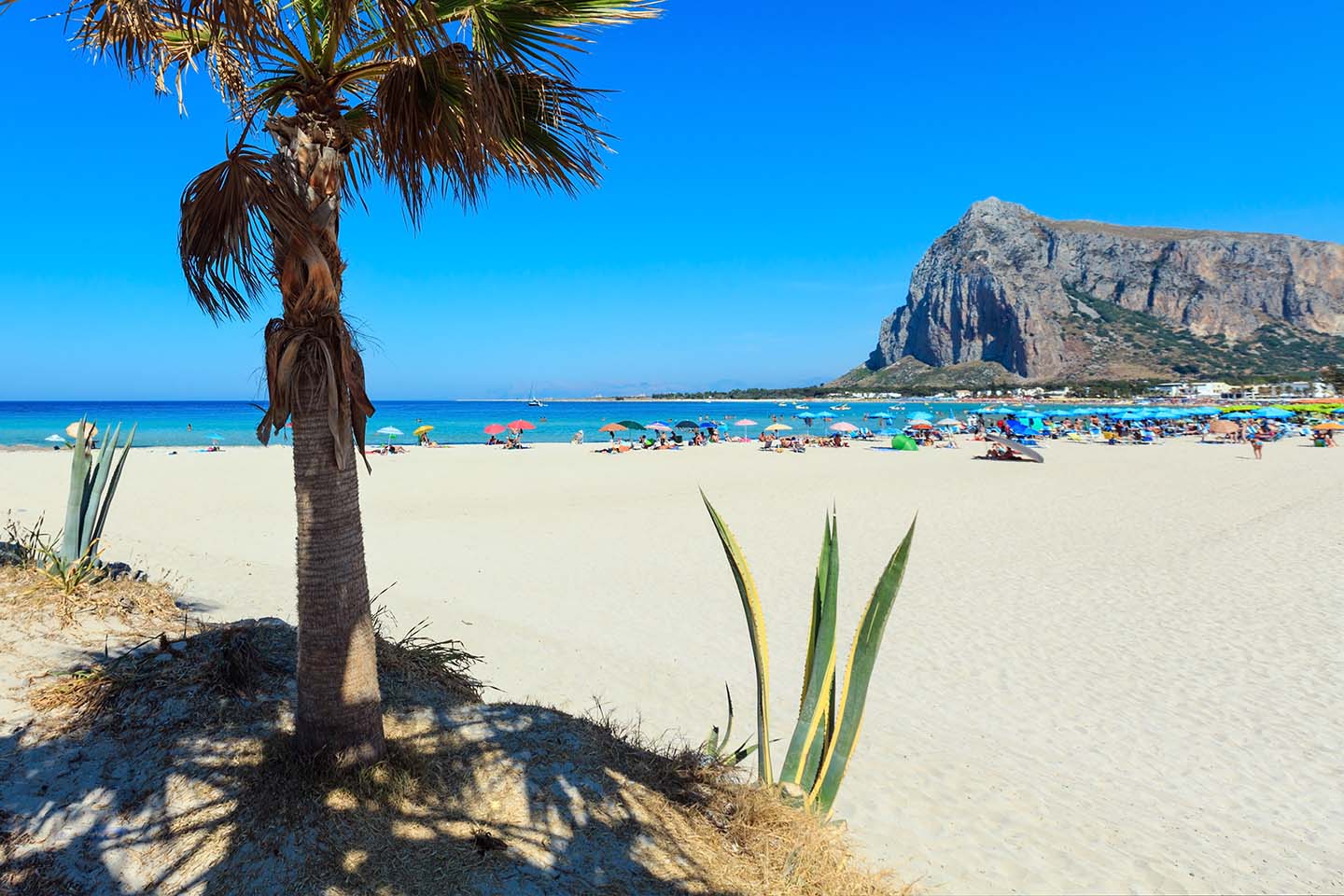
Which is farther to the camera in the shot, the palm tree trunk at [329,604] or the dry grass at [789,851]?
the dry grass at [789,851]

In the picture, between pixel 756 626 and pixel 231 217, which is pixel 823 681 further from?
pixel 231 217

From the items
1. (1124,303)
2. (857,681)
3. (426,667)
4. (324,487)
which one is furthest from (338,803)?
(1124,303)

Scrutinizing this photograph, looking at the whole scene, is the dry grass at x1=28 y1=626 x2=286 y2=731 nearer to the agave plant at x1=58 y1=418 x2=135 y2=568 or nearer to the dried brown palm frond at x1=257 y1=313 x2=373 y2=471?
the dried brown palm frond at x1=257 y1=313 x2=373 y2=471

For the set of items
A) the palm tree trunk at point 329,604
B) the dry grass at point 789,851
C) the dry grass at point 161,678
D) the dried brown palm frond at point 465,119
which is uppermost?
the dried brown palm frond at point 465,119

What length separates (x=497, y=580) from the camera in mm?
8648

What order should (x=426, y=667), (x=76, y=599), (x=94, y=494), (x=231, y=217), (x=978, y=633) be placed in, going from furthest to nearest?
(x=978, y=633)
(x=94, y=494)
(x=76, y=599)
(x=426, y=667)
(x=231, y=217)

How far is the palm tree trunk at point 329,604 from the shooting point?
8.21 feet

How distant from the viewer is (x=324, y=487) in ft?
8.25

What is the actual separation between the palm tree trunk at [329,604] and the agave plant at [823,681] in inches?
57.5

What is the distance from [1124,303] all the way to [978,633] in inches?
6263

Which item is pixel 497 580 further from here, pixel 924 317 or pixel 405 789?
pixel 924 317

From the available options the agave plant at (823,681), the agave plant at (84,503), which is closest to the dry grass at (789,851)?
the agave plant at (823,681)

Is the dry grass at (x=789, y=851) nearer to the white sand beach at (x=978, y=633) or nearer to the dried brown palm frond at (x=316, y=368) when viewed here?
the white sand beach at (x=978, y=633)

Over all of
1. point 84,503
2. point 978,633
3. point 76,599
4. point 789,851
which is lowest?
point 978,633
